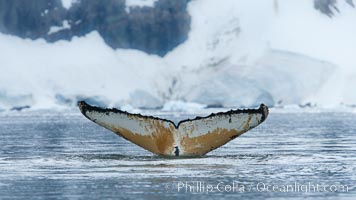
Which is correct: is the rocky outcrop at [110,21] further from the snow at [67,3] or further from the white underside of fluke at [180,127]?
the white underside of fluke at [180,127]

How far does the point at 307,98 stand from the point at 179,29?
13415mm

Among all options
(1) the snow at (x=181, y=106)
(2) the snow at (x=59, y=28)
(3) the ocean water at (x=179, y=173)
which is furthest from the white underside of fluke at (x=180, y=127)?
(2) the snow at (x=59, y=28)

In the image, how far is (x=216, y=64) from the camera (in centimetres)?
6756

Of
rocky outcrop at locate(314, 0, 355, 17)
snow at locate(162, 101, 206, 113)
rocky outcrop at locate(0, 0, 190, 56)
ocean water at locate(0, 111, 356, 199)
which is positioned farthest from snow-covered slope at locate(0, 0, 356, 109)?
ocean water at locate(0, 111, 356, 199)

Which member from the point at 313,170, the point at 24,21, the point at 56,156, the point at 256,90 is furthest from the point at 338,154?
the point at 24,21

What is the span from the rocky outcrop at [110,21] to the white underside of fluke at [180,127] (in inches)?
2133

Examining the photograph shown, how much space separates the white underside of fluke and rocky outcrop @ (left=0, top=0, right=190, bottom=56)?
54.2 metres

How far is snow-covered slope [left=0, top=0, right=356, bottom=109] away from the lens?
63.2 meters

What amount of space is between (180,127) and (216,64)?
49865mm

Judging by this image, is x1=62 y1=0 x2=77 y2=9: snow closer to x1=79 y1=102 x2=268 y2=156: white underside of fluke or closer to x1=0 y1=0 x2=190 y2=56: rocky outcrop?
x1=0 y1=0 x2=190 y2=56: rocky outcrop

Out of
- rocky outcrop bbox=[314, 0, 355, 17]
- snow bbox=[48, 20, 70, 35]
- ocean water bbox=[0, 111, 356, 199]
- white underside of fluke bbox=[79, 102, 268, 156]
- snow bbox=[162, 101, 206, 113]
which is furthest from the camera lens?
snow bbox=[48, 20, 70, 35]

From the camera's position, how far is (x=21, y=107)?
64.6 metres

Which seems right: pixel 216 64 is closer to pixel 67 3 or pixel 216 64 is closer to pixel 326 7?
pixel 326 7

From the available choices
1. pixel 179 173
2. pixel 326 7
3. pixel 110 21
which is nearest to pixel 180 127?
pixel 179 173
